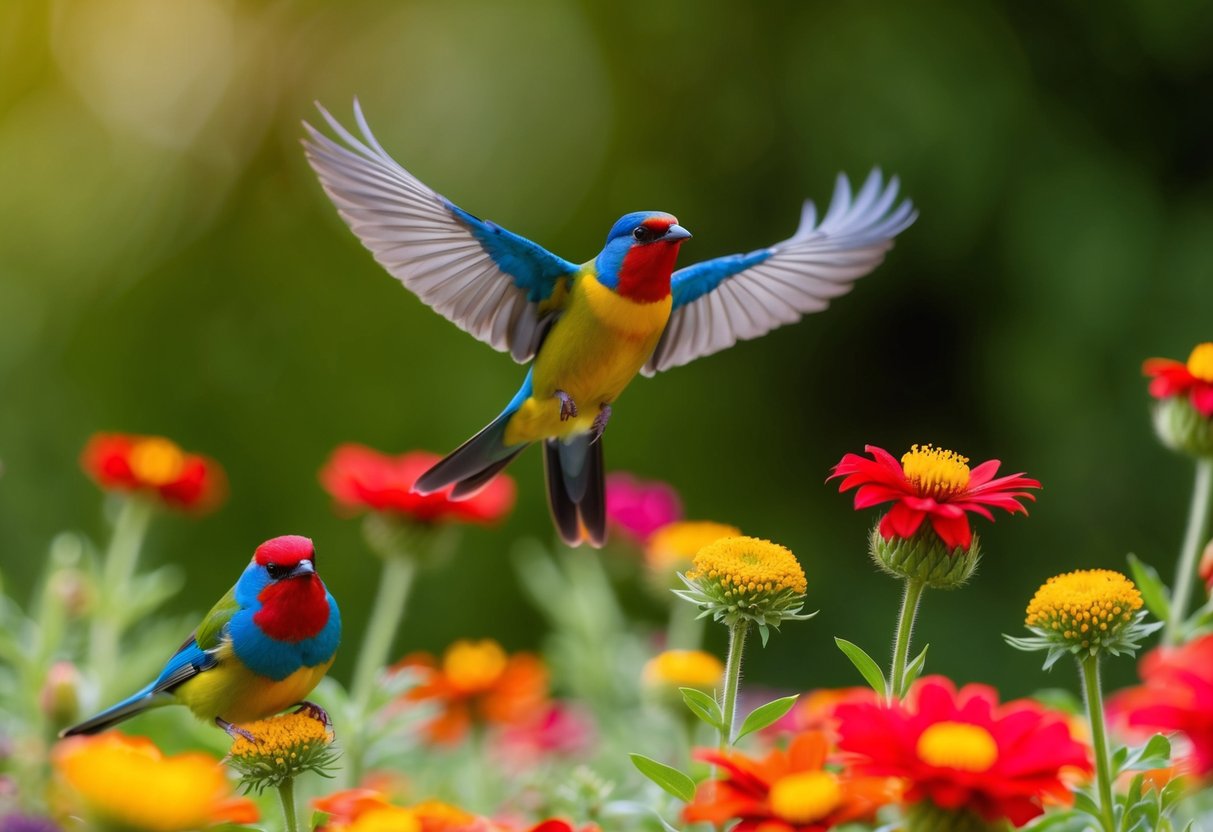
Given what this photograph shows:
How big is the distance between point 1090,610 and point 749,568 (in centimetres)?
33

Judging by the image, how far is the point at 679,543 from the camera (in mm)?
2381

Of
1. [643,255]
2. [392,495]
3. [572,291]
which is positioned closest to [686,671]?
[392,495]

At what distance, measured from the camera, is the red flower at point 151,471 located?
2.09 metres

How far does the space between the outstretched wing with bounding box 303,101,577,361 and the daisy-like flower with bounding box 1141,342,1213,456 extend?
0.83m

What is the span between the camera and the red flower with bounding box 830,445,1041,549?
1.16 metres

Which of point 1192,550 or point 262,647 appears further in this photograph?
point 1192,550

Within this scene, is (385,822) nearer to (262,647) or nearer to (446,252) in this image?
(262,647)

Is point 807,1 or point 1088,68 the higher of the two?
point 807,1

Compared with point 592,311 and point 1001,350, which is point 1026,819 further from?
point 1001,350

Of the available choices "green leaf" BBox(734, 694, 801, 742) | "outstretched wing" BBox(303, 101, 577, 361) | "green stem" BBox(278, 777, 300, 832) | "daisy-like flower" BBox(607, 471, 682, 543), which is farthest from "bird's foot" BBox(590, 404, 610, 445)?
"daisy-like flower" BBox(607, 471, 682, 543)

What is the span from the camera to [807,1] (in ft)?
17.1

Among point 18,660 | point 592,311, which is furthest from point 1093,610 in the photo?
point 18,660

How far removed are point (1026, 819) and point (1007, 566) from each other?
13.0 ft

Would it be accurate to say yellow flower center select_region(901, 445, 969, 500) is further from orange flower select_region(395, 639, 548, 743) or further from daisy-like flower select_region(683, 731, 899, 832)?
orange flower select_region(395, 639, 548, 743)
